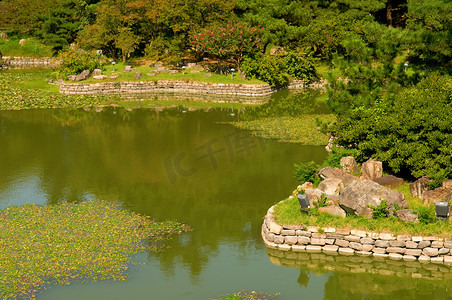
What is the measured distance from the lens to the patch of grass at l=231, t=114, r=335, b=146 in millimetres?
33188

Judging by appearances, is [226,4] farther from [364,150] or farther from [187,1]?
[364,150]

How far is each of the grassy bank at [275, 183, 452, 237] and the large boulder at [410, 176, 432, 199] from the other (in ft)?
1.55

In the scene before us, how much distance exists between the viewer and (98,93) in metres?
46.8

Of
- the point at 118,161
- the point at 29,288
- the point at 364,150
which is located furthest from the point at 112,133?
the point at 29,288

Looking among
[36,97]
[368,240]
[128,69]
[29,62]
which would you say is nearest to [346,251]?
[368,240]

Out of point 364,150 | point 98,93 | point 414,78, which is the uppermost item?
point 414,78

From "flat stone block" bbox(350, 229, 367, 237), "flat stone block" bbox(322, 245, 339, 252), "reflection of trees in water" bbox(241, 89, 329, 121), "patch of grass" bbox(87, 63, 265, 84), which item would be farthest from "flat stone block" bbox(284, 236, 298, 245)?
"patch of grass" bbox(87, 63, 265, 84)

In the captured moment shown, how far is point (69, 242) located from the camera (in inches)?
785

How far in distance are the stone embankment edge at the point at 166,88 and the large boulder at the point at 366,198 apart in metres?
26.9

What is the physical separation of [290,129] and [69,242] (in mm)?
18469

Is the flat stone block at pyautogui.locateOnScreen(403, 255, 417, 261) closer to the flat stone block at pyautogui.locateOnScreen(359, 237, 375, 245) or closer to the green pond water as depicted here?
the green pond water

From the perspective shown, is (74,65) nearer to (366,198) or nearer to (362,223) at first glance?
(366,198)

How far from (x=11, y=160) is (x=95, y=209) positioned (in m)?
8.88

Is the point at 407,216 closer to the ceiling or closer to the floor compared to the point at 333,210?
closer to the ceiling
